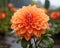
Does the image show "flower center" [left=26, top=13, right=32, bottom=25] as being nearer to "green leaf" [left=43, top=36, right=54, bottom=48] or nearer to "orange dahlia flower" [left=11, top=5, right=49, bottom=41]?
"orange dahlia flower" [left=11, top=5, right=49, bottom=41]

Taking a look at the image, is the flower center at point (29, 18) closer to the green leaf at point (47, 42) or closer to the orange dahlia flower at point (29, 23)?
the orange dahlia flower at point (29, 23)

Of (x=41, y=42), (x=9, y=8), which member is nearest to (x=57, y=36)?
(x=9, y=8)

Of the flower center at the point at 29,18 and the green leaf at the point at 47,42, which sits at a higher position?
the flower center at the point at 29,18

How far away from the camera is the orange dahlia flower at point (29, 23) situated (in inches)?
49.4

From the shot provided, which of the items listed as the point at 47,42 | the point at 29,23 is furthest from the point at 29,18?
the point at 47,42

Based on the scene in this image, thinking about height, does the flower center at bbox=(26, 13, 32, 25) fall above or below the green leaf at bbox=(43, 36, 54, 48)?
above

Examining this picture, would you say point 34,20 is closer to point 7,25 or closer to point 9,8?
point 7,25

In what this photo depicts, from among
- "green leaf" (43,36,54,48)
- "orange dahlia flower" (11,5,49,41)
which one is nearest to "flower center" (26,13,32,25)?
"orange dahlia flower" (11,5,49,41)

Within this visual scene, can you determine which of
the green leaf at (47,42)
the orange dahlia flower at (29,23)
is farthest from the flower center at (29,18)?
the green leaf at (47,42)

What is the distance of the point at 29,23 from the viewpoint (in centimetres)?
129

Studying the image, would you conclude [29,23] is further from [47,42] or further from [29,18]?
[47,42]

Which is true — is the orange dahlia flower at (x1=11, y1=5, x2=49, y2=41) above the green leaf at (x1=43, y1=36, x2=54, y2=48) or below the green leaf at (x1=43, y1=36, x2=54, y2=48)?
above

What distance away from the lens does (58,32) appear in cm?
403

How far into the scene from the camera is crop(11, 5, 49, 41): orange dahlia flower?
1.26 meters
